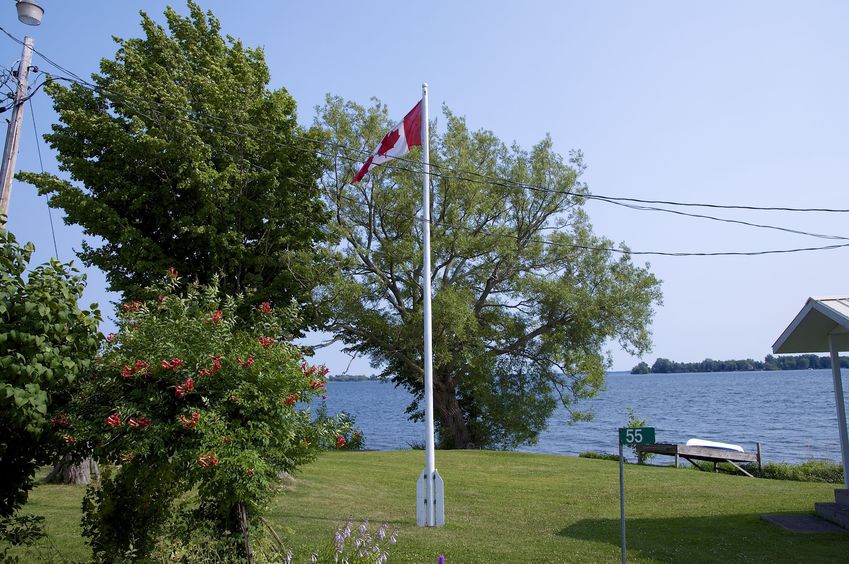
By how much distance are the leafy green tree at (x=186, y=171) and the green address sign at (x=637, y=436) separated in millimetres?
14179

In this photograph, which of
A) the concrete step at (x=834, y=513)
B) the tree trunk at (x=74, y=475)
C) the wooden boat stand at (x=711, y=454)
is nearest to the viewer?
the concrete step at (x=834, y=513)

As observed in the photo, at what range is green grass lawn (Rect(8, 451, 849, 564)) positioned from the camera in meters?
9.70

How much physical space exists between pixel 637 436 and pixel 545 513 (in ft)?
20.4

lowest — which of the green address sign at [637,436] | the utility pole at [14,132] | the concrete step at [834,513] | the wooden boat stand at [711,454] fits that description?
the wooden boat stand at [711,454]

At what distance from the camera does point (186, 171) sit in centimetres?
2059

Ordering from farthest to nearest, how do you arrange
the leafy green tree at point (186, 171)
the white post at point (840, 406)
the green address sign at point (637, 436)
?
the leafy green tree at point (186, 171) → the white post at point (840, 406) → the green address sign at point (637, 436)

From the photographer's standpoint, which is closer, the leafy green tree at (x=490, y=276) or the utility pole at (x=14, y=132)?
the utility pole at (x=14, y=132)

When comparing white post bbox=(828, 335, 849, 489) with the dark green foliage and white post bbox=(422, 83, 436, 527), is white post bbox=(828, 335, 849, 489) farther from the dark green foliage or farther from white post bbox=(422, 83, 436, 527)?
the dark green foliage

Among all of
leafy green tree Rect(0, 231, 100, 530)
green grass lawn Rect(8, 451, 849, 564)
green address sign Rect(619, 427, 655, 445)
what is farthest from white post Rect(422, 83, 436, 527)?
leafy green tree Rect(0, 231, 100, 530)

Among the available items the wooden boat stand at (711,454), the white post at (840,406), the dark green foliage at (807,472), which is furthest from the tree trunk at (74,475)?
the dark green foliage at (807,472)

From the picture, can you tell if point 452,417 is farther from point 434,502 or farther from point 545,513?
point 434,502

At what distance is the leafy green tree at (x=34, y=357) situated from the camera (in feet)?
20.4

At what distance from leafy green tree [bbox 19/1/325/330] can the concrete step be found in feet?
49.4

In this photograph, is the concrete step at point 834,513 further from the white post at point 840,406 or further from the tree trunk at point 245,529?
the tree trunk at point 245,529
